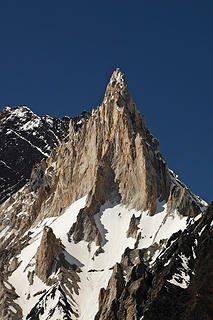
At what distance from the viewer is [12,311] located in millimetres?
179250

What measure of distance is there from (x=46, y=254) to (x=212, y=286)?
10201 centimetres

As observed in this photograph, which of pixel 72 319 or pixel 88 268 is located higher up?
pixel 88 268

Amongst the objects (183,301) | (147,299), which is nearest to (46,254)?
(147,299)

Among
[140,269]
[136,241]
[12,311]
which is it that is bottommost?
[12,311]

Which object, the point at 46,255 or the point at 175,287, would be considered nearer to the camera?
the point at 175,287

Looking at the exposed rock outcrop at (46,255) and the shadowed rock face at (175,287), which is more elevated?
the exposed rock outcrop at (46,255)

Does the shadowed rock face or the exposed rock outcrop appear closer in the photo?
the shadowed rock face

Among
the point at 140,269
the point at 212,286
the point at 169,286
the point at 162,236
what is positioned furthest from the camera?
the point at 162,236

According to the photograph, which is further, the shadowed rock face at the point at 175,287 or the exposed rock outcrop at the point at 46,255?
the exposed rock outcrop at the point at 46,255

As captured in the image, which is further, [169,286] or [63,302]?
[63,302]

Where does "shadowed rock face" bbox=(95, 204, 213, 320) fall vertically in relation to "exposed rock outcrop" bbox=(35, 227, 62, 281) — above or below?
below

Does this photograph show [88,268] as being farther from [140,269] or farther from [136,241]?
[140,269]

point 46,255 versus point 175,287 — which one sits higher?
point 46,255

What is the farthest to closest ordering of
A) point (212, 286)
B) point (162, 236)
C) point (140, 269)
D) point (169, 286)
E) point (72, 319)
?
1. point (162, 236)
2. point (72, 319)
3. point (140, 269)
4. point (169, 286)
5. point (212, 286)
